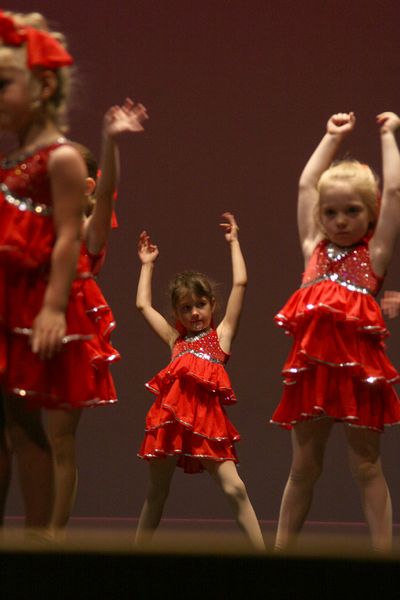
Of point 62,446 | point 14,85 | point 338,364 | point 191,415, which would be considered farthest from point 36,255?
point 191,415

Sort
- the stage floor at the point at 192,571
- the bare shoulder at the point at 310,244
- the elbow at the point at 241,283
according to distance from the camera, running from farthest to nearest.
A: the elbow at the point at 241,283, the bare shoulder at the point at 310,244, the stage floor at the point at 192,571

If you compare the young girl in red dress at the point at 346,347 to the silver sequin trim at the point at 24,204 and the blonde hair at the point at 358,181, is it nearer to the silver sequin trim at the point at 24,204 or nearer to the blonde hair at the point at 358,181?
the blonde hair at the point at 358,181

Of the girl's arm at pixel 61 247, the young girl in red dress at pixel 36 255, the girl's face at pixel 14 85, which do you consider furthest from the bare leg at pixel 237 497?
the girl's face at pixel 14 85

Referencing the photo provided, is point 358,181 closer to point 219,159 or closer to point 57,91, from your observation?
point 57,91

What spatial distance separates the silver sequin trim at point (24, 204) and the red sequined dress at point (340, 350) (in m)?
0.81

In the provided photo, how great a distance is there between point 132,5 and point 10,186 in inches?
99.0

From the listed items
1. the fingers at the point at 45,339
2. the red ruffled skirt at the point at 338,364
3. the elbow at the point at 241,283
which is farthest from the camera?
the elbow at the point at 241,283

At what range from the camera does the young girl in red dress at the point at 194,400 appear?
3.23 m

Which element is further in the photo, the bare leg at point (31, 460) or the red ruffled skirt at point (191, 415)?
the red ruffled skirt at point (191, 415)

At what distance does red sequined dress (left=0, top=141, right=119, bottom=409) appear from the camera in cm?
191

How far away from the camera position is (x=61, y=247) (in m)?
1.91

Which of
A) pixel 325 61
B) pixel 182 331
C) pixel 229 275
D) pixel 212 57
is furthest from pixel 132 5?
pixel 182 331

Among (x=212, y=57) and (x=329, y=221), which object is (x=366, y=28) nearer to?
(x=212, y=57)

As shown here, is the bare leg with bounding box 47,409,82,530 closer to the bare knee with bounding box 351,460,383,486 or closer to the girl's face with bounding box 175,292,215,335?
the bare knee with bounding box 351,460,383,486
